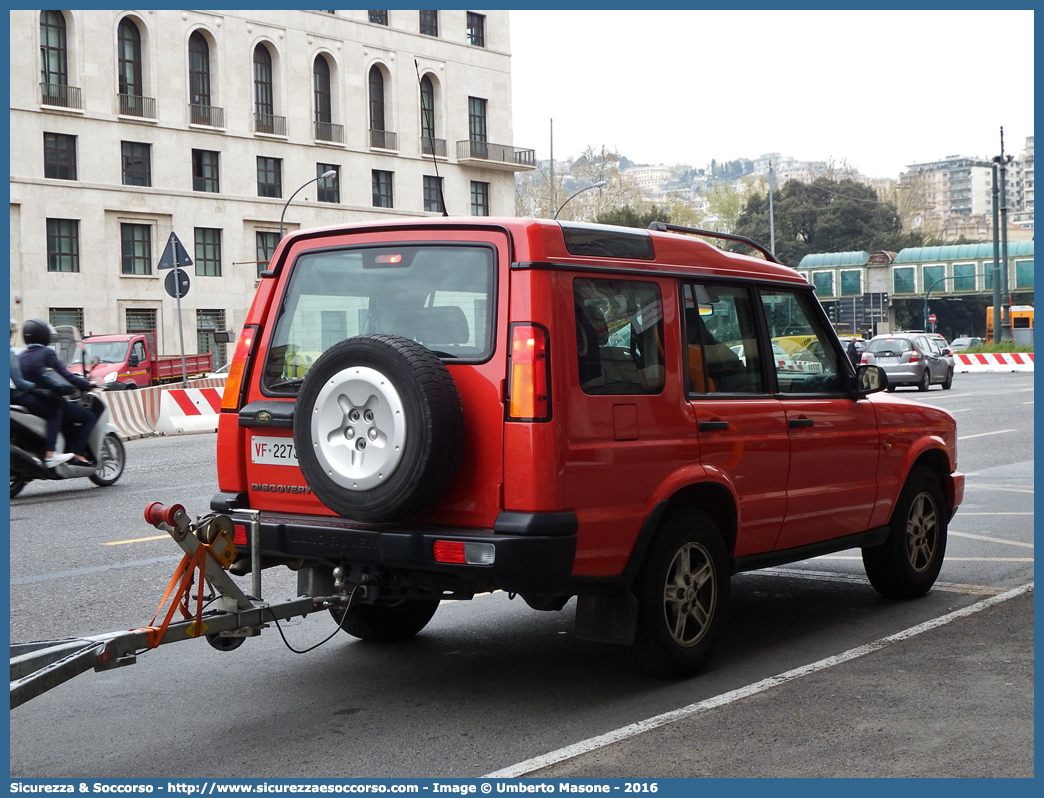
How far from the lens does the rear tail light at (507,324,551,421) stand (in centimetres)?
497

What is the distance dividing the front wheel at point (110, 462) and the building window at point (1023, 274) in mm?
87032

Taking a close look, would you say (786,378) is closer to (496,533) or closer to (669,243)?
(669,243)

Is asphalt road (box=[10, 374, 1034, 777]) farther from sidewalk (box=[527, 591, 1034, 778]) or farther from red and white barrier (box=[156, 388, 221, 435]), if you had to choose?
red and white barrier (box=[156, 388, 221, 435])

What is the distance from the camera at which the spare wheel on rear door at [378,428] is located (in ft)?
16.1

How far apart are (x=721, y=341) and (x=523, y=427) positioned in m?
1.50

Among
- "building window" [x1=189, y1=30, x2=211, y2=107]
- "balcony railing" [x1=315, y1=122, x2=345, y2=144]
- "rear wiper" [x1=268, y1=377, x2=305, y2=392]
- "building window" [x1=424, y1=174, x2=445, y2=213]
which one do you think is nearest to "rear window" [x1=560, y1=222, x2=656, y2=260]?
"rear wiper" [x1=268, y1=377, x2=305, y2=392]

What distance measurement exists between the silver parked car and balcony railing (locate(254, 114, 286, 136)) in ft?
102

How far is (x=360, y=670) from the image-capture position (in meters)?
5.98

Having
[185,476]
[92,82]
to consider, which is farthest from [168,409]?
[92,82]

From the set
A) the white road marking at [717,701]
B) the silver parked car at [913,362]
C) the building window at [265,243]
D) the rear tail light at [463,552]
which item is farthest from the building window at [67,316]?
the rear tail light at [463,552]

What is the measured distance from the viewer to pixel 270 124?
5603cm

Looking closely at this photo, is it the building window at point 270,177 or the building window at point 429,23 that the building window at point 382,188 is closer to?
the building window at point 270,177

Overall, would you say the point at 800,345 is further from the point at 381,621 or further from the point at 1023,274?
the point at 1023,274
